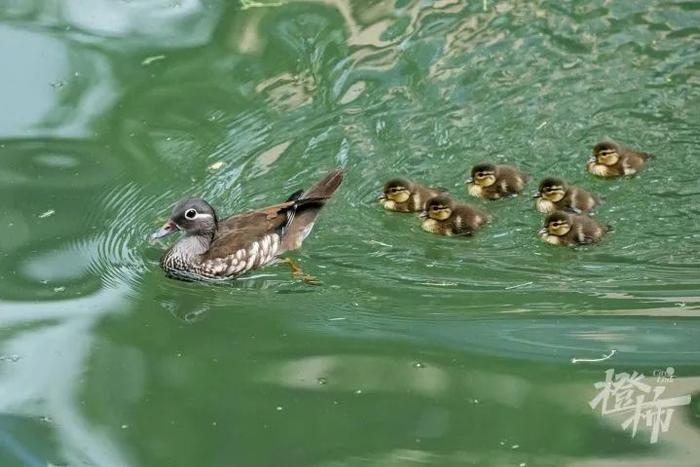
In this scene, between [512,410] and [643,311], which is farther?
[643,311]

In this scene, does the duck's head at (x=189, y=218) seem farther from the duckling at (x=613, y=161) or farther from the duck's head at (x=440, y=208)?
the duckling at (x=613, y=161)

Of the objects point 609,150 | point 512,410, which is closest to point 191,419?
point 512,410

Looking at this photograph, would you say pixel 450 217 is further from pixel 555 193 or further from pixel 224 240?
pixel 224 240

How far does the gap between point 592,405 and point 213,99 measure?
2563mm

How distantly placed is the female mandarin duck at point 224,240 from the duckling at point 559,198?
96 cm

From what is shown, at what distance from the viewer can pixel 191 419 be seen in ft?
12.3

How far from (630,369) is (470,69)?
219cm

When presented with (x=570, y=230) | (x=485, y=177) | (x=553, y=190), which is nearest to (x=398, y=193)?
(x=485, y=177)

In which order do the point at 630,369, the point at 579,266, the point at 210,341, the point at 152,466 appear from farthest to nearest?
1. the point at 579,266
2. the point at 210,341
3. the point at 630,369
4. the point at 152,466

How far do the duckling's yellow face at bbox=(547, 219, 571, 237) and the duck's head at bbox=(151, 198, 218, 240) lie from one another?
4.25ft

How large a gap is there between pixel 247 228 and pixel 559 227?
1195mm

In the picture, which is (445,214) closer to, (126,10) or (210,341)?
(210,341)

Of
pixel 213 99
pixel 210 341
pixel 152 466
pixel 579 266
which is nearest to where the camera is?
pixel 152 466

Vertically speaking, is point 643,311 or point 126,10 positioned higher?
point 126,10
